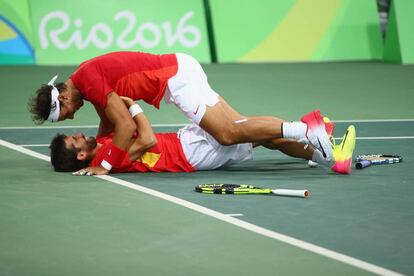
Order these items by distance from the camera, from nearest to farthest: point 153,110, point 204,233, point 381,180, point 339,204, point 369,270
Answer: point 369,270
point 204,233
point 339,204
point 381,180
point 153,110

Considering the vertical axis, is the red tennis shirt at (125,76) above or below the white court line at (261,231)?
above

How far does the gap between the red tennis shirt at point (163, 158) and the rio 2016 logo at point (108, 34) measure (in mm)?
8644

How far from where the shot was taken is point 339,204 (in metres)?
7.72

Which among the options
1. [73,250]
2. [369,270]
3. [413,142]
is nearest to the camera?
[369,270]

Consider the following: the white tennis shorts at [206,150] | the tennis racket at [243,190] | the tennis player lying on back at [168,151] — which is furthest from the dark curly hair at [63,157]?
the tennis racket at [243,190]

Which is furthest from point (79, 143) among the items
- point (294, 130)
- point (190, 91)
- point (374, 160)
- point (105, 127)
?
point (374, 160)

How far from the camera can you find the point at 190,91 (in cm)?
905

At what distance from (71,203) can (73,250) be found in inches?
56.2

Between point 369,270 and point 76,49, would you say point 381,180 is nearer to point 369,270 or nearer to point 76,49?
point 369,270

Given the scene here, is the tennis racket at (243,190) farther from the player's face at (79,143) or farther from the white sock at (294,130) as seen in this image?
the player's face at (79,143)

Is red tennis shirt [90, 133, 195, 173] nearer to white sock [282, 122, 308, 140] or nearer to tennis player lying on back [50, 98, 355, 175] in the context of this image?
tennis player lying on back [50, 98, 355, 175]

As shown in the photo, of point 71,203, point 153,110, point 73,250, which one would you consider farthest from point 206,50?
point 73,250

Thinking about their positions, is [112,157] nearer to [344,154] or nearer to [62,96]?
[62,96]

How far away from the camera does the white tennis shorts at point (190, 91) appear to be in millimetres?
8977
